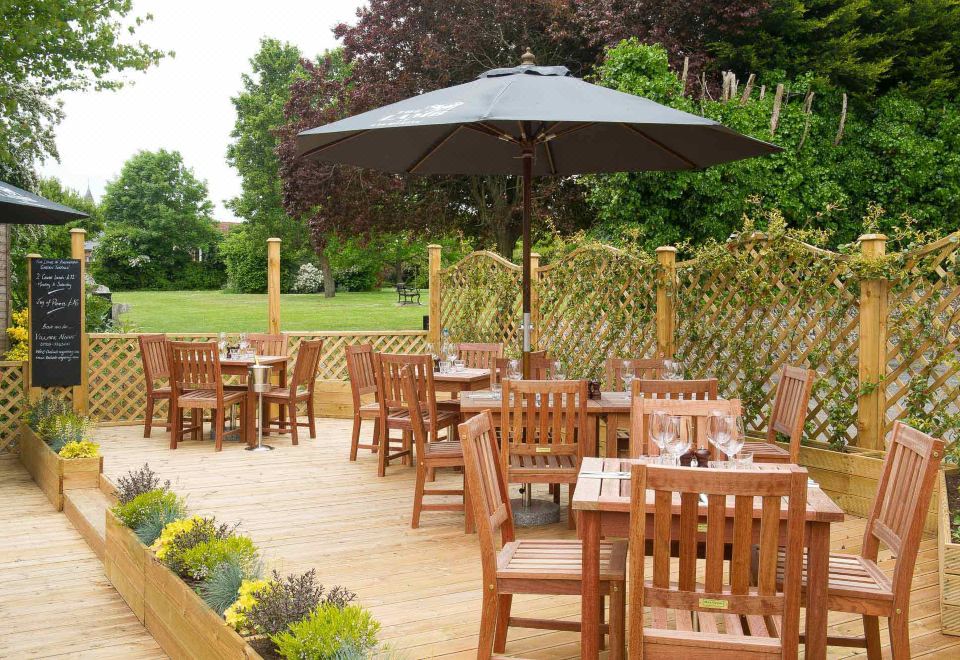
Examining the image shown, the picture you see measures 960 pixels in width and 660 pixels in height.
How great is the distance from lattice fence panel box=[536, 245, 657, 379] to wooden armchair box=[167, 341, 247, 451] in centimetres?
271

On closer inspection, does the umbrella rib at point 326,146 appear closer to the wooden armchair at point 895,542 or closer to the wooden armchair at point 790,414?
the wooden armchair at point 790,414

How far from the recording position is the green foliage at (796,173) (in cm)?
1027

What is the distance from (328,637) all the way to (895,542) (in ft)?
4.89

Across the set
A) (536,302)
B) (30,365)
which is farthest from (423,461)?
(30,365)

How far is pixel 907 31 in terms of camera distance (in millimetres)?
12430

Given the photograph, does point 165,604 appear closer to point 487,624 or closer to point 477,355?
point 487,624

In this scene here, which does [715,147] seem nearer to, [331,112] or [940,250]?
[940,250]

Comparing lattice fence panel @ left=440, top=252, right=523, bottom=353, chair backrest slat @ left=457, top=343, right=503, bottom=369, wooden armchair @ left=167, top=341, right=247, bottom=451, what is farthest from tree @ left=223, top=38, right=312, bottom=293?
chair backrest slat @ left=457, top=343, right=503, bottom=369

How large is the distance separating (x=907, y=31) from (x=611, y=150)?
9.82 meters

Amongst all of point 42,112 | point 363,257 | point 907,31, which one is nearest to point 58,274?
point 42,112

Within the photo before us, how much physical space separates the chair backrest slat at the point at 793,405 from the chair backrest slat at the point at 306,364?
368cm

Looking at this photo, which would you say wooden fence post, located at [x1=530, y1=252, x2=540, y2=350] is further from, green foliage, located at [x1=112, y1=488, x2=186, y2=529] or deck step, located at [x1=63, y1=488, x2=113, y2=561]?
green foliage, located at [x1=112, y1=488, x2=186, y2=529]

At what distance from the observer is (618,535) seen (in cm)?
233

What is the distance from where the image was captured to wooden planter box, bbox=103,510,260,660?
2495 millimetres
